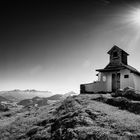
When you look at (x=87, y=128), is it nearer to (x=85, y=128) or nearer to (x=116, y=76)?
(x=85, y=128)

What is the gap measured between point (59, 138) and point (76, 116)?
345 centimetres

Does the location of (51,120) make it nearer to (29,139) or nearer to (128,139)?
(29,139)

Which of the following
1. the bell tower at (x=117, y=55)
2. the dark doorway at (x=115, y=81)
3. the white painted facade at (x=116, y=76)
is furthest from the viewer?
the bell tower at (x=117, y=55)

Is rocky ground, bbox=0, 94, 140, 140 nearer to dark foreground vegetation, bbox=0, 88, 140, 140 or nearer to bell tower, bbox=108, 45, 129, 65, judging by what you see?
dark foreground vegetation, bbox=0, 88, 140, 140

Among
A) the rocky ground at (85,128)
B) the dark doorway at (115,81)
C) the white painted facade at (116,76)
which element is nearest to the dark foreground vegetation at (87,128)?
the rocky ground at (85,128)

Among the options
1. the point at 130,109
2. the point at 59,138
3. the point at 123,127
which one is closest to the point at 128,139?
the point at 123,127

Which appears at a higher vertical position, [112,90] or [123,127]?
[112,90]

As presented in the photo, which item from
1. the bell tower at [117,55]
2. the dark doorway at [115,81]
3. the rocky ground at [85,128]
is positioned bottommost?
the rocky ground at [85,128]

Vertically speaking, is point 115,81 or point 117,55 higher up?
point 117,55

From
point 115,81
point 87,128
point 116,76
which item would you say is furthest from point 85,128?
point 116,76

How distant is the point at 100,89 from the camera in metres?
32.8

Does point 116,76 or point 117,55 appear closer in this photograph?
point 116,76

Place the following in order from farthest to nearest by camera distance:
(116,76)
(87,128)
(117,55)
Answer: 1. (117,55)
2. (116,76)
3. (87,128)

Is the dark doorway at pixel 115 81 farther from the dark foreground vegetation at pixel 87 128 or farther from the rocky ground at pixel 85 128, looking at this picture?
the rocky ground at pixel 85 128
